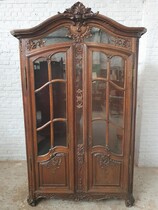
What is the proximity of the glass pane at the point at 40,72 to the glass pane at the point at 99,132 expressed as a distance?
65 centimetres

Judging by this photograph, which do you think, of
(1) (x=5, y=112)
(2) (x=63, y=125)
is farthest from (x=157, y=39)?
(1) (x=5, y=112)

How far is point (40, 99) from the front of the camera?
200 centimetres

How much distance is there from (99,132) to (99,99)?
34 centimetres

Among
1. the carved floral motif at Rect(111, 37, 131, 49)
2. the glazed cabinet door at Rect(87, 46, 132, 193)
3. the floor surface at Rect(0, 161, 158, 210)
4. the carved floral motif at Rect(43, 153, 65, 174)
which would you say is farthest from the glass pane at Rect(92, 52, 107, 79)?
the floor surface at Rect(0, 161, 158, 210)

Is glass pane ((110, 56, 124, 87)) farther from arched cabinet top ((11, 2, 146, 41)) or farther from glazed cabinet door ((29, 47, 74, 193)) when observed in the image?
glazed cabinet door ((29, 47, 74, 193))

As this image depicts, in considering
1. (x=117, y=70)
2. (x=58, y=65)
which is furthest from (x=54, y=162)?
(x=117, y=70)

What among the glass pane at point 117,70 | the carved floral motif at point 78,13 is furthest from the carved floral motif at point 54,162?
the carved floral motif at point 78,13

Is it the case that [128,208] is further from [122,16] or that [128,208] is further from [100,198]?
[122,16]

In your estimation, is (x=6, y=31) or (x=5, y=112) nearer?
(x=6, y=31)

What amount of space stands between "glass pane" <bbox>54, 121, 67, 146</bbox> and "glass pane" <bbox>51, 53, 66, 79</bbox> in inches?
18.4

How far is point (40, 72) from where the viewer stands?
6.40ft

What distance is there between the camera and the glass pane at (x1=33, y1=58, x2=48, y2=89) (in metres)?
1.93

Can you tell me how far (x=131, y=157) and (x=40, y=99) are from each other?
110cm

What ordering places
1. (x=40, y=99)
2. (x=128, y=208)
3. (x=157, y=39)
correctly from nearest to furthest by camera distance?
(x=40, y=99)
(x=128, y=208)
(x=157, y=39)
